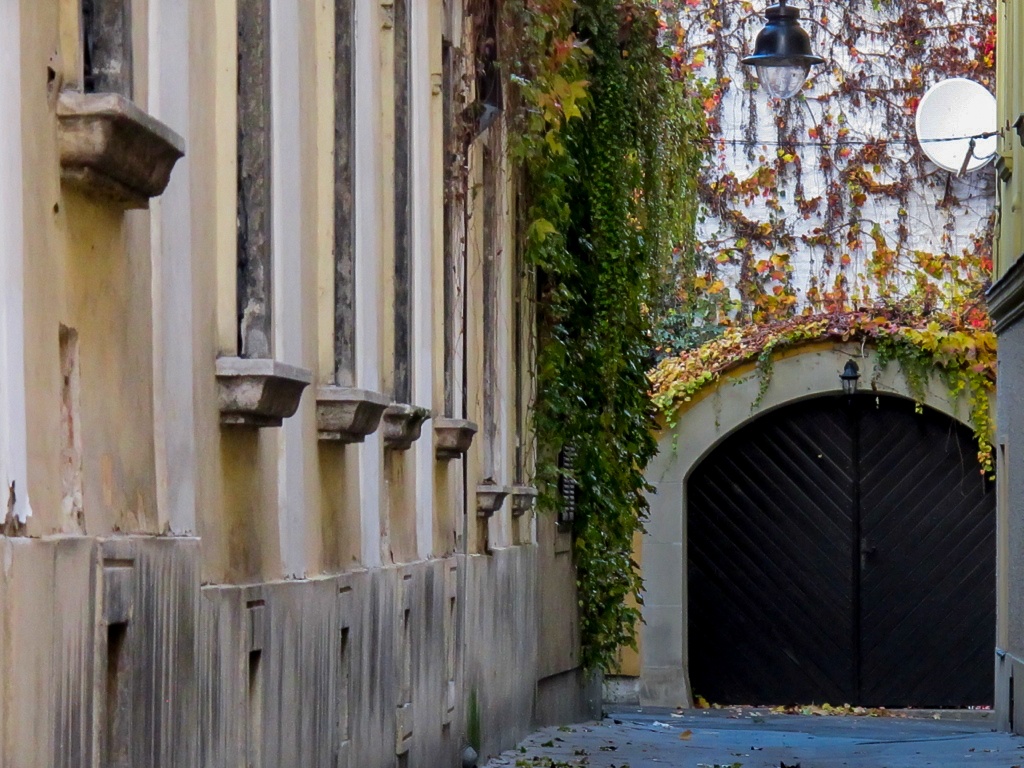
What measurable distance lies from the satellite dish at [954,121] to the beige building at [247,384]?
9183mm

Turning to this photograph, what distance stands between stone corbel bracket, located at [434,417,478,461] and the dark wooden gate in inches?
364

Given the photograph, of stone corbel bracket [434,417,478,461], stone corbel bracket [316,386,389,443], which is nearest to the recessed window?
stone corbel bracket [316,386,389,443]

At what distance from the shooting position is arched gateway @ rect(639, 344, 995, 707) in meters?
18.0

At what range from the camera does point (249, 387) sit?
17.8 ft

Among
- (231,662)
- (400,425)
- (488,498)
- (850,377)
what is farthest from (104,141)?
(850,377)

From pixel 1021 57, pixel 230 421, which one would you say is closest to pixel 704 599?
pixel 1021 57

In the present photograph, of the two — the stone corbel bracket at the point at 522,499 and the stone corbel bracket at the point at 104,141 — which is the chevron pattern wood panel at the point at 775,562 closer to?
the stone corbel bracket at the point at 522,499

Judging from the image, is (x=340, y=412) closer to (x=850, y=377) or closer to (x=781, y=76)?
(x=781, y=76)

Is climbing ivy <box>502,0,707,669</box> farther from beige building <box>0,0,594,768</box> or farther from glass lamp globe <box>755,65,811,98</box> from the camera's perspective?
beige building <box>0,0,594,768</box>

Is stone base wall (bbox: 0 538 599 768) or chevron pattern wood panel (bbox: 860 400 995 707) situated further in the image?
chevron pattern wood panel (bbox: 860 400 995 707)

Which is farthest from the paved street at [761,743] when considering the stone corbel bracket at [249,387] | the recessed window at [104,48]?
the recessed window at [104,48]

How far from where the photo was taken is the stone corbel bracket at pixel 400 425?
806cm

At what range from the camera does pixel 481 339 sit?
11.0 metres

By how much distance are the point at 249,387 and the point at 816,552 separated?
1374cm
